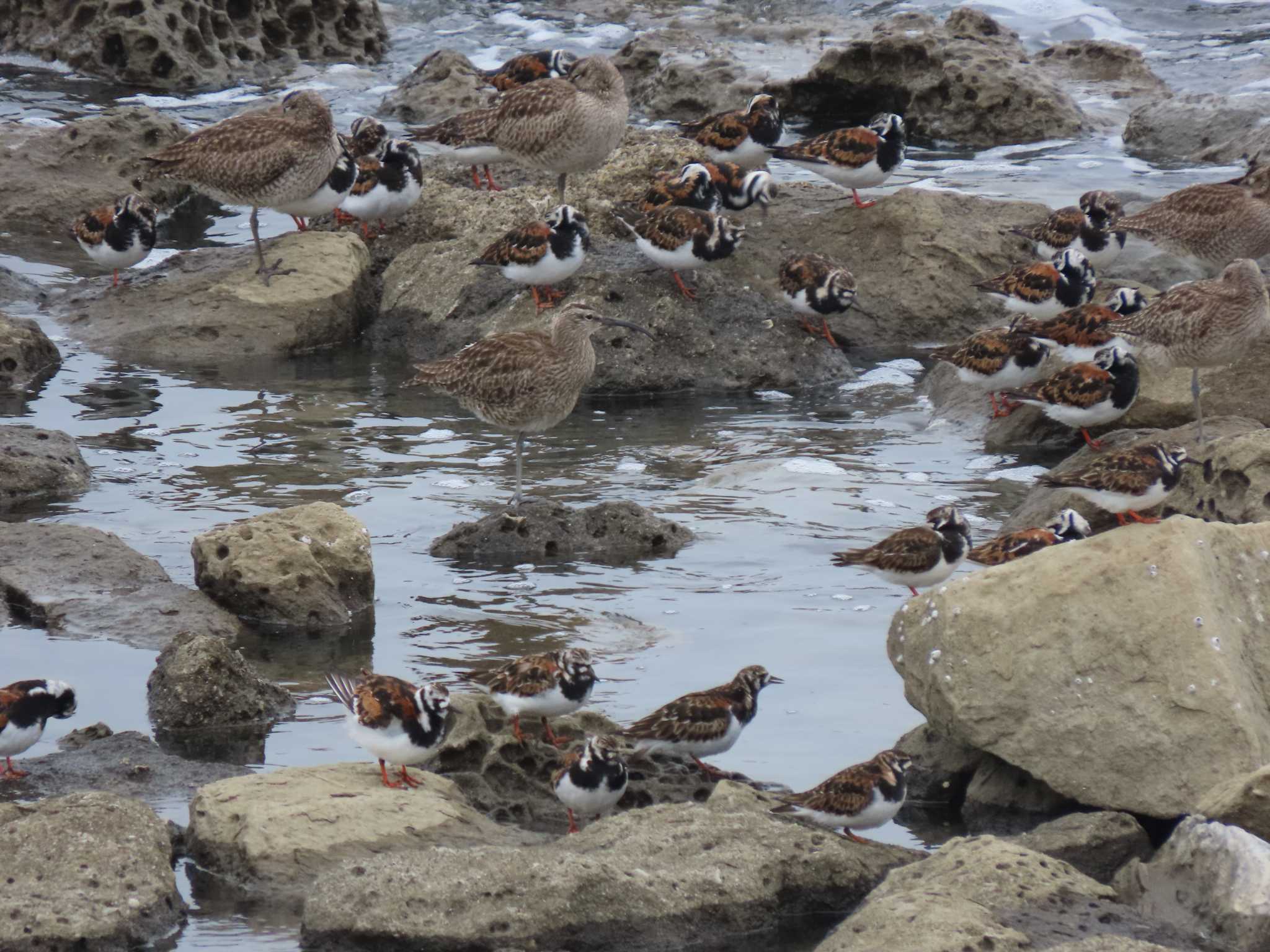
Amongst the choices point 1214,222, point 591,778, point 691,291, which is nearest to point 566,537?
point 591,778

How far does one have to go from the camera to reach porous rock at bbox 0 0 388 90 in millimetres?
24922

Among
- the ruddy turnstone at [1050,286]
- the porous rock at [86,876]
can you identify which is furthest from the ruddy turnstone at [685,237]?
the porous rock at [86,876]

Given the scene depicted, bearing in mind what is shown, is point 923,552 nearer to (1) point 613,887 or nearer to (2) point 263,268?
(1) point 613,887

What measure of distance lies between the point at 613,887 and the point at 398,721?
1.60 meters

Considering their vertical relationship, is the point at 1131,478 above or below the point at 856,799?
above

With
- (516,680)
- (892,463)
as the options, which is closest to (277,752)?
(516,680)

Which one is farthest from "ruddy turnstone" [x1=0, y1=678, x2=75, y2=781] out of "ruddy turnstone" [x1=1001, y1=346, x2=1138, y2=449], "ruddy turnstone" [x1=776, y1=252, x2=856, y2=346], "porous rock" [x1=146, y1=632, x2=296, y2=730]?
"ruddy turnstone" [x1=776, y1=252, x2=856, y2=346]

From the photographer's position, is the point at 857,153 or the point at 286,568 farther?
the point at 857,153

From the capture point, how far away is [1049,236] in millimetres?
15969

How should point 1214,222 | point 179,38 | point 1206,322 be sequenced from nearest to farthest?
point 1206,322 → point 1214,222 → point 179,38

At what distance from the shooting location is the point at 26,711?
26.9 feet

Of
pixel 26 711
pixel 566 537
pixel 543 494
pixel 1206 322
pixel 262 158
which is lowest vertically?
pixel 543 494

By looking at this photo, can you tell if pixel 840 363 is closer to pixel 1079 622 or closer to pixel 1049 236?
pixel 1049 236

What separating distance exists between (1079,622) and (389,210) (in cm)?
1086
